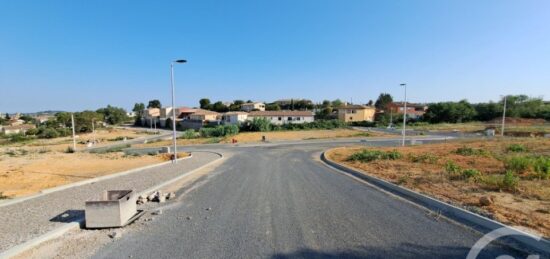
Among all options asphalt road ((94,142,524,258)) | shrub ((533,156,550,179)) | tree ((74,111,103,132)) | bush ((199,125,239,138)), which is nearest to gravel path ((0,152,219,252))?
asphalt road ((94,142,524,258))

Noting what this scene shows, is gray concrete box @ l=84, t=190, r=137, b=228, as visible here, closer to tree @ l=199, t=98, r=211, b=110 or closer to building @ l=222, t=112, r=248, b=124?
building @ l=222, t=112, r=248, b=124

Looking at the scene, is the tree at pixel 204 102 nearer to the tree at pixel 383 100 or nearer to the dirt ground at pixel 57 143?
the dirt ground at pixel 57 143

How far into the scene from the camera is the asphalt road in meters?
4.89

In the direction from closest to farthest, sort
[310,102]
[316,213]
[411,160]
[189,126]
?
[316,213], [411,160], [189,126], [310,102]

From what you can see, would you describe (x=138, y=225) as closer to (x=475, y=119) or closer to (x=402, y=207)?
(x=402, y=207)

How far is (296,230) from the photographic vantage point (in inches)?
233

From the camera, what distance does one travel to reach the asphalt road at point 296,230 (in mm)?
4887

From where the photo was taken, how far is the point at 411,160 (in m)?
16.7

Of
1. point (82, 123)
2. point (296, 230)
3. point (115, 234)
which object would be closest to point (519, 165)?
point (296, 230)

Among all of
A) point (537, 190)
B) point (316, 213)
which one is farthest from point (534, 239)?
point (537, 190)

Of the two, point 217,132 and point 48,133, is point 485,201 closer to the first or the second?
point 217,132

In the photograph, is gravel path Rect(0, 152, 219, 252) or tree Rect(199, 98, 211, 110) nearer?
gravel path Rect(0, 152, 219, 252)

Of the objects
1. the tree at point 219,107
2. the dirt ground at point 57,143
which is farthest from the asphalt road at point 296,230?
the tree at point 219,107

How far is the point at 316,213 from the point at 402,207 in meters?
2.51
